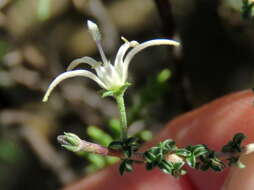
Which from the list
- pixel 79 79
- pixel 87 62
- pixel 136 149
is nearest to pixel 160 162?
pixel 136 149

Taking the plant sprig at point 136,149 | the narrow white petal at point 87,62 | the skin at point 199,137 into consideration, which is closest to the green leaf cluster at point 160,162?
the plant sprig at point 136,149

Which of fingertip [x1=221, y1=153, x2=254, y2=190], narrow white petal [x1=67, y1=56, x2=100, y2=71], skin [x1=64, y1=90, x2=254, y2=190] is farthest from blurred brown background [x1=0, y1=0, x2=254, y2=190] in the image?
narrow white petal [x1=67, y1=56, x2=100, y2=71]

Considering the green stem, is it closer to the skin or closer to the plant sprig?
the plant sprig

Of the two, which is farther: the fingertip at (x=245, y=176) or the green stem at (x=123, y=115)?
the fingertip at (x=245, y=176)

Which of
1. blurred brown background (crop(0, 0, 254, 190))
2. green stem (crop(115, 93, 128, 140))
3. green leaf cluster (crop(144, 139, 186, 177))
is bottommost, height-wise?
blurred brown background (crop(0, 0, 254, 190))

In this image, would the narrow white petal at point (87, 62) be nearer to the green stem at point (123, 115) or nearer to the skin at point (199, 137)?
the green stem at point (123, 115)

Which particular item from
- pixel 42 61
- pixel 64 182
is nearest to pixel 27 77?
pixel 42 61

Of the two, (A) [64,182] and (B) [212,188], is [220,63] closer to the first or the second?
(A) [64,182]
